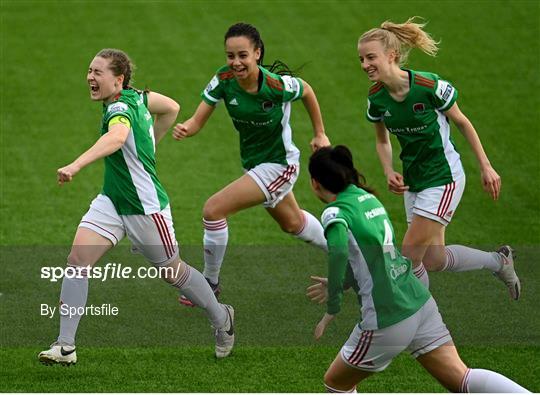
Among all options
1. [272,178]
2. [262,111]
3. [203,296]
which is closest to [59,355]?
[203,296]

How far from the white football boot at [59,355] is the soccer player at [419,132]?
94.3 inches

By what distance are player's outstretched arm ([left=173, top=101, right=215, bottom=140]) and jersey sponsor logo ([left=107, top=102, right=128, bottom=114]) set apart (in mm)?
1152

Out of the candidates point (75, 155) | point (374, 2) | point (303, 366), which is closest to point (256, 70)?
point (303, 366)

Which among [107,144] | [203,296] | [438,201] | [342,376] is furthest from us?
[438,201]

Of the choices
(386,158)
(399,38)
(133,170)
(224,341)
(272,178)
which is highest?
(399,38)

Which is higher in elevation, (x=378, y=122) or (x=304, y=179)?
(x=378, y=122)

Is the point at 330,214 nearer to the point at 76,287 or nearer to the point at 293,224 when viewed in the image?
the point at 76,287

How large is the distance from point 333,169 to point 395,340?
3.02ft

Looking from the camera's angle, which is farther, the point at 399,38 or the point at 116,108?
the point at 399,38

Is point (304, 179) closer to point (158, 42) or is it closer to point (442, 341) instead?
point (158, 42)

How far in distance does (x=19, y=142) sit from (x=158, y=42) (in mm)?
4362

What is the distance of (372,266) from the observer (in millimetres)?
6633

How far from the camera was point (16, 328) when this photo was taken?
9266mm

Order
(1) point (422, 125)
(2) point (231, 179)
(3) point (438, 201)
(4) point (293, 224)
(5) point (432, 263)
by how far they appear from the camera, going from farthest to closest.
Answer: (2) point (231, 179) → (4) point (293, 224) → (5) point (432, 263) → (3) point (438, 201) → (1) point (422, 125)
